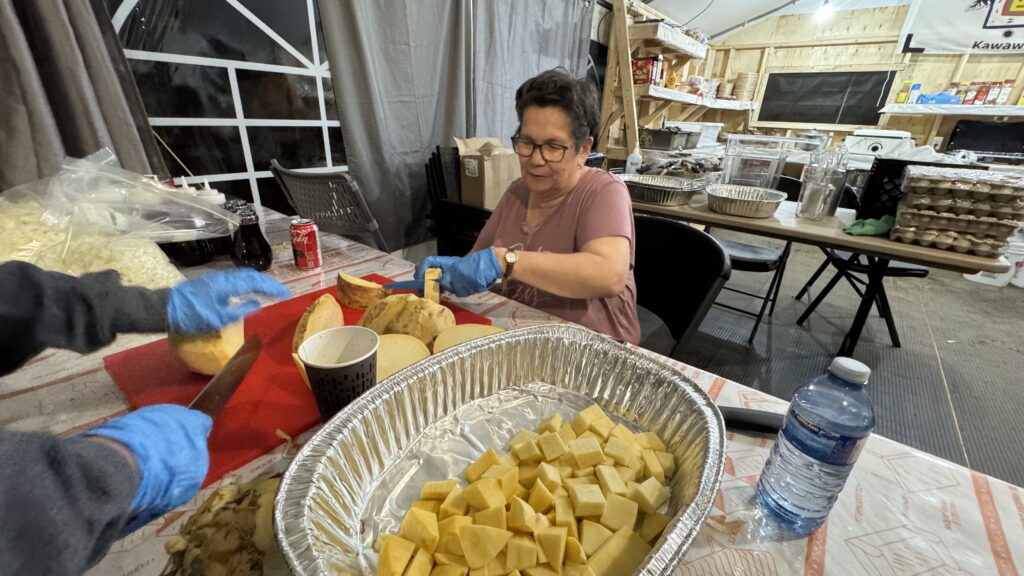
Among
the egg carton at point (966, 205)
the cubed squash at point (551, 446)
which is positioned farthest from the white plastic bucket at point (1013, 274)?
the cubed squash at point (551, 446)

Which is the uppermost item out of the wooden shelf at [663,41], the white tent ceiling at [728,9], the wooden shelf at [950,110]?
the white tent ceiling at [728,9]

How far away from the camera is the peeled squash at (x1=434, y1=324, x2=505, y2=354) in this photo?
0.78 metres

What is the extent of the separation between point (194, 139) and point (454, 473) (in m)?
2.07

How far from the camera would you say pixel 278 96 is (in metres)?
2.06

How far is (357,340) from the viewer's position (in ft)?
2.14

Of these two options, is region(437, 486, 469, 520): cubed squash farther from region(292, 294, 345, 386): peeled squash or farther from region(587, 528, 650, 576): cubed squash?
region(292, 294, 345, 386): peeled squash

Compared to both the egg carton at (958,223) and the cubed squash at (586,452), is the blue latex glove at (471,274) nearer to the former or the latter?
the cubed squash at (586,452)

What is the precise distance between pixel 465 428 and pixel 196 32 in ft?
6.91

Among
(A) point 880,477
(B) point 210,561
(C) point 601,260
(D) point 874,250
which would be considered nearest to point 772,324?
(D) point 874,250

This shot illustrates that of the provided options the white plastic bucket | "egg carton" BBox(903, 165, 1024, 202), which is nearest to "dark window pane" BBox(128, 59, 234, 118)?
"egg carton" BBox(903, 165, 1024, 202)

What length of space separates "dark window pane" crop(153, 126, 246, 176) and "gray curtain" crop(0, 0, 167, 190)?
0.29 m

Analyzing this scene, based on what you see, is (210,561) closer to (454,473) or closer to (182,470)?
(182,470)

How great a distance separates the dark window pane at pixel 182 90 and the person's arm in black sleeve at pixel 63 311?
1.49 m

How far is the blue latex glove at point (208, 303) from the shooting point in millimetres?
672
